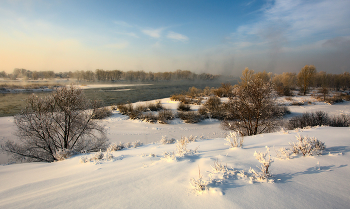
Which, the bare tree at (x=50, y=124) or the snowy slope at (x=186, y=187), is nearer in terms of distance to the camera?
the snowy slope at (x=186, y=187)

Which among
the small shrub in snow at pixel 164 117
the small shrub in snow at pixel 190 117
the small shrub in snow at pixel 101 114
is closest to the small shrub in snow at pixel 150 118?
the small shrub in snow at pixel 164 117

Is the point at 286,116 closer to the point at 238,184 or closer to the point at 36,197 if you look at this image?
the point at 238,184

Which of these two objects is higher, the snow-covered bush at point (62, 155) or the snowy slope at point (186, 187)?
the snowy slope at point (186, 187)

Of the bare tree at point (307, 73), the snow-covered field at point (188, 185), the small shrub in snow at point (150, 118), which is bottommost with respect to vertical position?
the small shrub in snow at point (150, 118)

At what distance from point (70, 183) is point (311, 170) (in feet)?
12.7

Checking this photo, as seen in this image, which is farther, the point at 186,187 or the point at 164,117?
the point at 164,117

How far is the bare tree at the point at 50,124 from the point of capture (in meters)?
6.68

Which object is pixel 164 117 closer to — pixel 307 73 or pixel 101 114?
pixel 101 114

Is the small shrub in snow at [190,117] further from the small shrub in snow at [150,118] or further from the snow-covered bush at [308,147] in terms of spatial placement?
the snow-covered bush at [308,147]

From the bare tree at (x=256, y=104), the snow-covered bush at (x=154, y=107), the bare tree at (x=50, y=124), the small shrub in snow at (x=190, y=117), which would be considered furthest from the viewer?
the snow-covered bush at (x=154, y=107)

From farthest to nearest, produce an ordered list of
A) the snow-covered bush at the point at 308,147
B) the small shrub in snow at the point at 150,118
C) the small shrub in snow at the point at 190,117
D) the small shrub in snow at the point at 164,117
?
the small shrub in snow at the point at 190,117 → the small shrub in snow at the point at 150,118 → the small shrub in snow at the point at 164,117 → the snow-covered bush at the point at 308,147

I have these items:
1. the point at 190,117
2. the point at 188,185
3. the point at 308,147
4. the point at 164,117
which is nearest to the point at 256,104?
the point at 190,117

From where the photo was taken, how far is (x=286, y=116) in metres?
16.6

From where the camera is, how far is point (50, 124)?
684 centimetres
